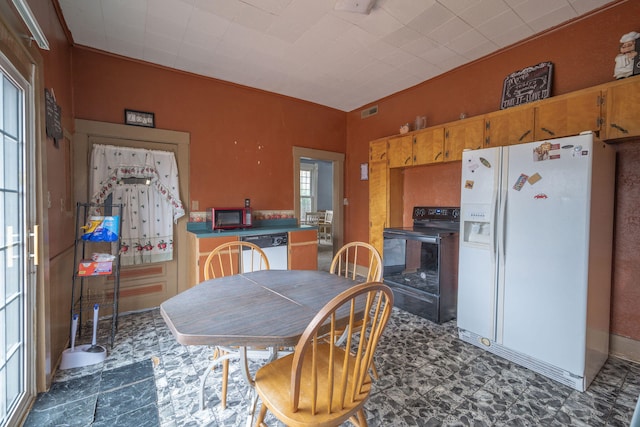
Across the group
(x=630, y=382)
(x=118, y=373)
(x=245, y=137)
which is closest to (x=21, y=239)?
(x=118, y=373)

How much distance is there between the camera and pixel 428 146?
330 cm

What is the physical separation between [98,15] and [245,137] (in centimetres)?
181

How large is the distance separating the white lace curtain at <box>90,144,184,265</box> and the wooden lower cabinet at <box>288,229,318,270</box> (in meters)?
1.39

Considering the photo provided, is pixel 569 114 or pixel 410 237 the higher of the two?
pixel 569 114

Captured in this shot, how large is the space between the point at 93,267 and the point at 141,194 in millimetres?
Answer: 1035

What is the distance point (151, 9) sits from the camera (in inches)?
90.8

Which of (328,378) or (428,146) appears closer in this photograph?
(328,378)

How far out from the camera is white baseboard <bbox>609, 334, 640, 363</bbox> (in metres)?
2.21

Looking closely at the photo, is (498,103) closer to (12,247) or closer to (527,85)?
(527,85)

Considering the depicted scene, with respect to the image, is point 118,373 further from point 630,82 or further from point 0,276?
point 630,82

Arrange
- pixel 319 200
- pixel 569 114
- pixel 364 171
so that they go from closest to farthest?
pixel 569 114, pixel 364 171, pixel 319 200

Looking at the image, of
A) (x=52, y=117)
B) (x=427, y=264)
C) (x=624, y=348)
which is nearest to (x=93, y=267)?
(x=52, y=117)

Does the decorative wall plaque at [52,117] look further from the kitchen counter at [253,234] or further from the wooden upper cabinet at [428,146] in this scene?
the wooden upper cabinet at [428,146]

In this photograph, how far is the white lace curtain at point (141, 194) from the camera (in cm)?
291
